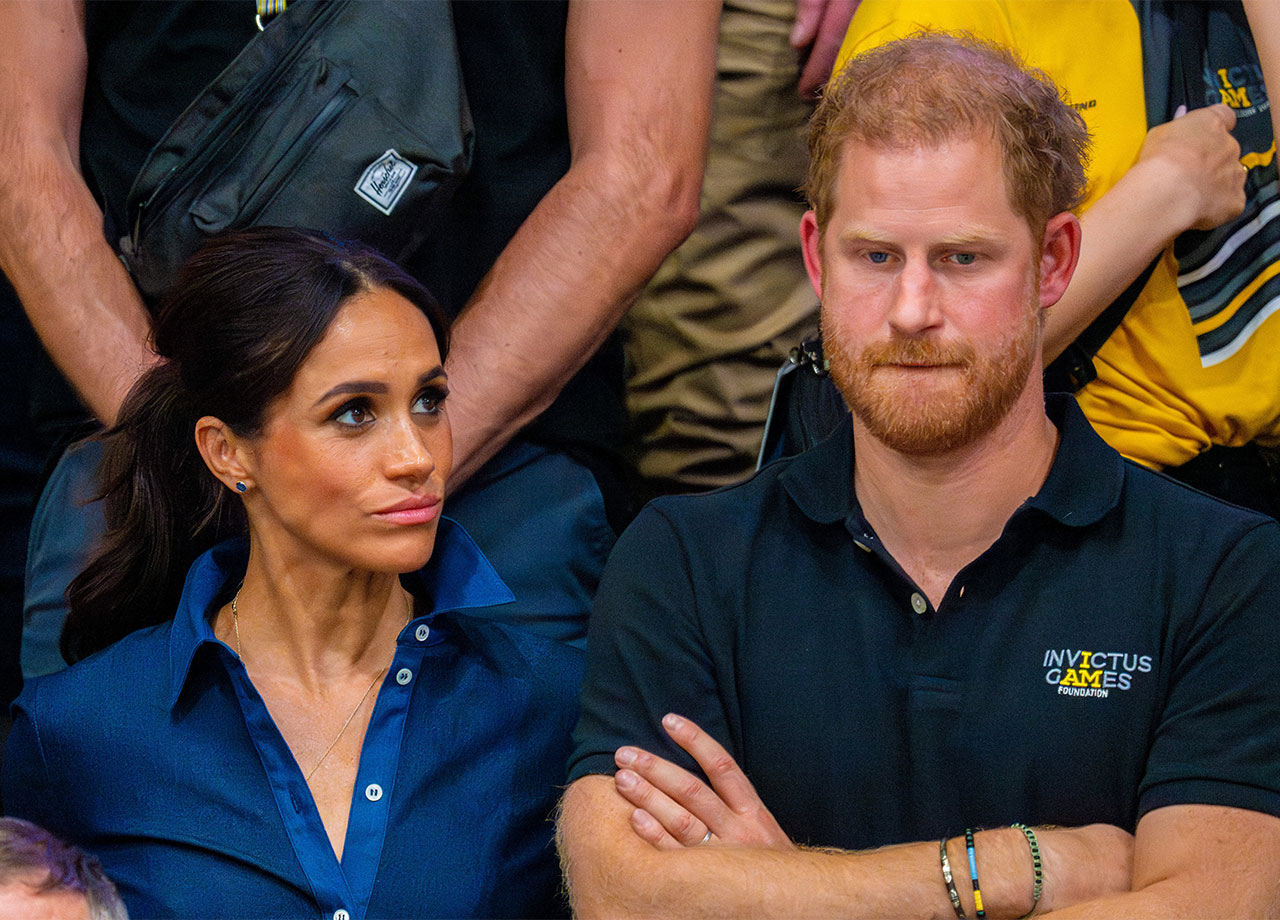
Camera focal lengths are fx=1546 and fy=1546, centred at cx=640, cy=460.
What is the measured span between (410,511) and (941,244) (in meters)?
0.85

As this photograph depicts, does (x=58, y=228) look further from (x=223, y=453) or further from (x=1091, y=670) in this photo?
(x=1091, y=670)

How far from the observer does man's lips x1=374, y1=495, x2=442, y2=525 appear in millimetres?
2250

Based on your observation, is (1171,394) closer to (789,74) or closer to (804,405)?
(804,405)

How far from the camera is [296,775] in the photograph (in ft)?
7.25

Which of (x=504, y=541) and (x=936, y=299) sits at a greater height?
(x=936, y=299)

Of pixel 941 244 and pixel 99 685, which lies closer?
pixel 941 244

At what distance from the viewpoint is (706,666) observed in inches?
81.9

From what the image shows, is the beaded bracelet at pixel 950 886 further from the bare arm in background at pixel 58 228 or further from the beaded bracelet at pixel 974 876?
the bare arm in background at pixel 58 228

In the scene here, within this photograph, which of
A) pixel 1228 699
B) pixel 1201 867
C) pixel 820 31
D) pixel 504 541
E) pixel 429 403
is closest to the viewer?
pixel 1201 867

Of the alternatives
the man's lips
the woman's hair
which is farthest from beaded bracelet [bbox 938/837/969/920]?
the woman's hair

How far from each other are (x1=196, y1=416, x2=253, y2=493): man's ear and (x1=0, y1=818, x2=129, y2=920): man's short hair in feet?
1.87

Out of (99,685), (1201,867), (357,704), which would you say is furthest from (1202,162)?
(99,685)

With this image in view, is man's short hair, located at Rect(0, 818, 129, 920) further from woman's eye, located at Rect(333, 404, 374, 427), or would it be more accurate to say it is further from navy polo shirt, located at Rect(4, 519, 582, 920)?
woman's eye, located at Rect(333, 404, 374, 427)

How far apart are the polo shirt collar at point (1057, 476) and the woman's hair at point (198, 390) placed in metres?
0.66
